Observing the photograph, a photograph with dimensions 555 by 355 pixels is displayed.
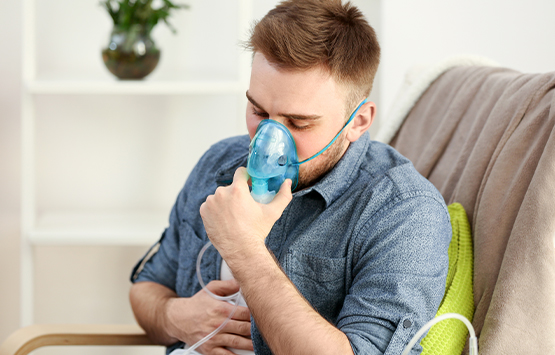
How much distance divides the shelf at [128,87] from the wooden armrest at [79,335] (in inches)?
31.6

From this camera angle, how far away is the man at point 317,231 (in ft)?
2.94

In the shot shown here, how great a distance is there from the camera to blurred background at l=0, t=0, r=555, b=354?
1852mm

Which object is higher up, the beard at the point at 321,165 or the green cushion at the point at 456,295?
the beard at the point at 321,165

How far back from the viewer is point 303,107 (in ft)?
3.40

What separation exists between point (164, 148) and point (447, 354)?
154 cm

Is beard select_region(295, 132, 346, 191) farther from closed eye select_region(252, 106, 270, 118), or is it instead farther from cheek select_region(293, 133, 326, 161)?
closed eye select_region(252, 106, 270, 118)

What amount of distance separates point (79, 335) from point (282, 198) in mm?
705

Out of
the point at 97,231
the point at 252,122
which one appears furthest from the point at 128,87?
the point at 252,122

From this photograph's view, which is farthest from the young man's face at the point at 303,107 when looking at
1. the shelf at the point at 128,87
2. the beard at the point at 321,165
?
the shelf at the point at 128,87

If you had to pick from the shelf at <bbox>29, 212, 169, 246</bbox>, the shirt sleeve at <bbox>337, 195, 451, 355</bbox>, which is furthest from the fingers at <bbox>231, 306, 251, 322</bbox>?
the shelf at <bbox>29, 212, 169, 246</bbox>

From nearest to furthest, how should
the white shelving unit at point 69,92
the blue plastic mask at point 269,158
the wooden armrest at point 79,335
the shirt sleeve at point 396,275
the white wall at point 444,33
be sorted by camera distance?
the shirt sleeve at point 396,275
the blue plastic mask at point 269,158
the wooden armrest at point 79,335
the white shelving unit at point 69,92
the white wall at point 444,33

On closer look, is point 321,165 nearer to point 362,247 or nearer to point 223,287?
point 362,247

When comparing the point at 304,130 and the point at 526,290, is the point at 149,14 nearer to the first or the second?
the point at 304,130

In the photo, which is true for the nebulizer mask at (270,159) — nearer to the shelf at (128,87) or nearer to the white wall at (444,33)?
the shelf at (128,87)
